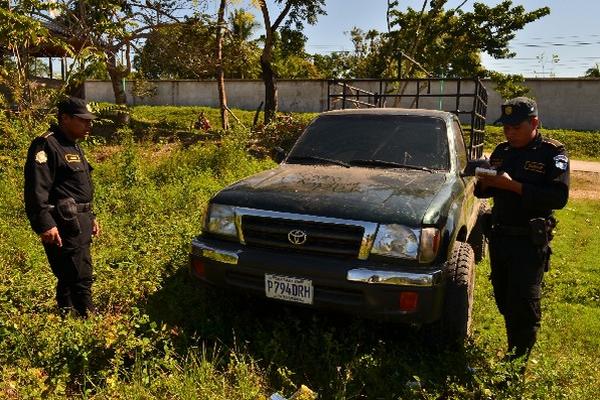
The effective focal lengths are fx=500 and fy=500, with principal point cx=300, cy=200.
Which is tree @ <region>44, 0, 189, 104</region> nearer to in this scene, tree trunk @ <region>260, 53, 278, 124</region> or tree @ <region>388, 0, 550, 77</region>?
tree trunk @ <region>260, 53, 278, 124</region>

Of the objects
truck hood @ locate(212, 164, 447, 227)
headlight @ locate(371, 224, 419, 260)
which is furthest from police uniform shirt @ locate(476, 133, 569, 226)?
headlight @ locate(371, 224, 419, 260)

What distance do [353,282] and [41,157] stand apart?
2.08 meters

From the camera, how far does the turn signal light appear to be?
2.90 metres

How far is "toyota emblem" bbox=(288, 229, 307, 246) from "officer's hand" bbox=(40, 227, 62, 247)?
1.46m

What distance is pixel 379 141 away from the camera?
4.20 metres

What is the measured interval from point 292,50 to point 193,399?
642 inches

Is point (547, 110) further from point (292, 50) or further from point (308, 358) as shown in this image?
point (308, 358)

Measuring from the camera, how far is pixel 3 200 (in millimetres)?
6102

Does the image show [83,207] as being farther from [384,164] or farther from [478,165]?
[478,165]

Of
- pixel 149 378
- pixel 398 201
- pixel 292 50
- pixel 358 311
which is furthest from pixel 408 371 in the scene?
pixel 292 50

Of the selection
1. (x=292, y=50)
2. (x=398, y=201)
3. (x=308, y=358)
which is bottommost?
(x=308, y=358)

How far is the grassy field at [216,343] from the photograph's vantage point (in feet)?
9.03

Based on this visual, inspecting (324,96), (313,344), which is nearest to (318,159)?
(313,344)

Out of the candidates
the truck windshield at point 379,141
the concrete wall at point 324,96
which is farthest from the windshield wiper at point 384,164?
the concrete wall at point 324,96
